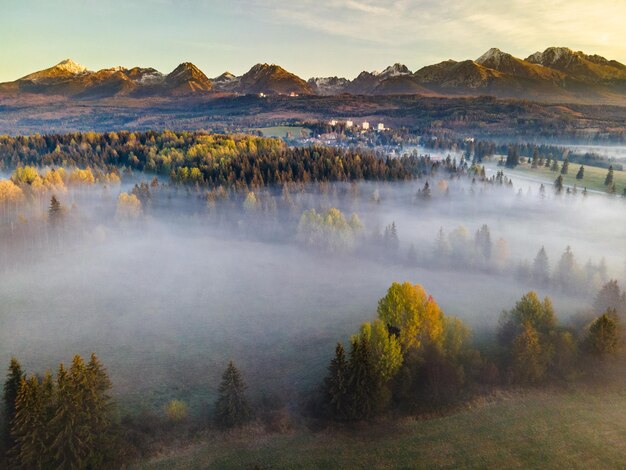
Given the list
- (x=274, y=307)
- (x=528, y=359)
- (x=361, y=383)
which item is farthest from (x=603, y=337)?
(x=274, y=307)

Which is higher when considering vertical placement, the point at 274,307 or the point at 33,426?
the point at 33,426

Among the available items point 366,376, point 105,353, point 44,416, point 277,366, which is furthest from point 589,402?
point 105,353

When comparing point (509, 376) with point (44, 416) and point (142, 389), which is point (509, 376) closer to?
point (142, 389)

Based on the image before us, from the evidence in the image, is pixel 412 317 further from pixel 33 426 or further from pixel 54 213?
pixel 54 213

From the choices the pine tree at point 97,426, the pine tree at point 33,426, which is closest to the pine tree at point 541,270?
the pine tree at point 97,426

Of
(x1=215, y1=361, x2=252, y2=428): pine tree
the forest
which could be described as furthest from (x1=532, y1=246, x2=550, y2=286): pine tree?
(x1=215, y1=361, x2=252, y2=428): pine tree

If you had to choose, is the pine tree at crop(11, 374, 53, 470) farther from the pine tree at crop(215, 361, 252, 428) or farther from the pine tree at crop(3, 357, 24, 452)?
the pine tree at crop(215, 361, 252, 428)
